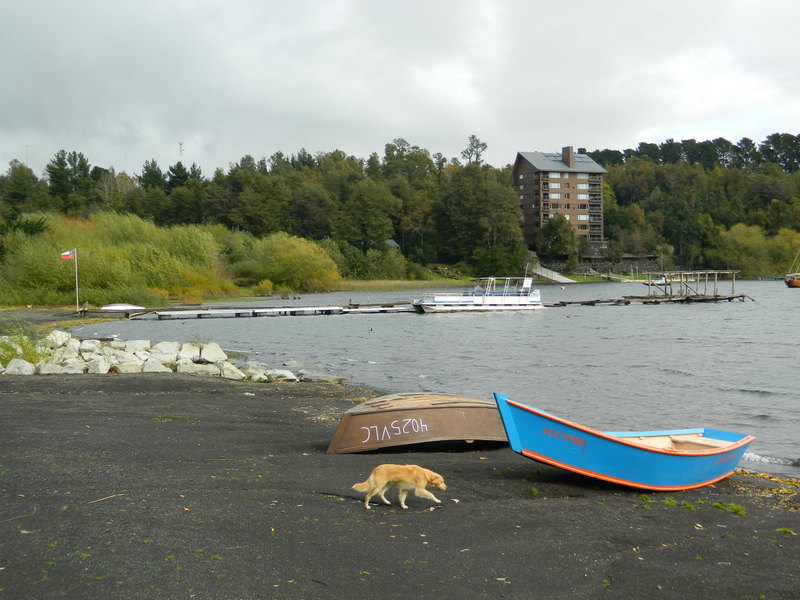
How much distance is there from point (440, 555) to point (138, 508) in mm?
2969

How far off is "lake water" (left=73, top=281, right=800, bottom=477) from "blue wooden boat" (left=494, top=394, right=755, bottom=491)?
3572 mm

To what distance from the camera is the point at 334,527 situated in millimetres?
7082

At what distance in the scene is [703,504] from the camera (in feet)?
30.1

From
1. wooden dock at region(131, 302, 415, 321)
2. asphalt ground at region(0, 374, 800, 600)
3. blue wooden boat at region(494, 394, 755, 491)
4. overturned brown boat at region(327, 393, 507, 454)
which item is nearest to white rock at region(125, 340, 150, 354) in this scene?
asphalt ground at region(0, 374, 800, 600)

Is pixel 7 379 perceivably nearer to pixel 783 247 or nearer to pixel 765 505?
pixel 765 505

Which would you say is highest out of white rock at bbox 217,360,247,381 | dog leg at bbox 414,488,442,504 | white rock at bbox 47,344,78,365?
dog leg at bbox 414,488,442,504

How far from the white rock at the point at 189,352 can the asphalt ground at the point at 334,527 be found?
13.4m

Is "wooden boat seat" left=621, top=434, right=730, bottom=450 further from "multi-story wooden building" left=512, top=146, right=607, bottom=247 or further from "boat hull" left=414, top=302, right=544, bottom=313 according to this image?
"multi-story wooden building" left=512, top=146, right=607, bottom=247

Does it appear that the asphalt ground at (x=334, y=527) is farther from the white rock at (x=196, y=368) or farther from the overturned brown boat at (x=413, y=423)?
the white rock at (x=196, y=368)

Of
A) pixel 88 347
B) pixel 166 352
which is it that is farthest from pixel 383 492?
pixel 88 347

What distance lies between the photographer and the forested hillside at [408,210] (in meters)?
116

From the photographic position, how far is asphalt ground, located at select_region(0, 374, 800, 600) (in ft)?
19.2

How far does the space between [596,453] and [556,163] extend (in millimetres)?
138909

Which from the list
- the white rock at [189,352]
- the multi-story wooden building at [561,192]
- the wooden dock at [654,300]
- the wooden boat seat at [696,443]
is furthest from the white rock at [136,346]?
the multi-story wooden building at [561,192]
